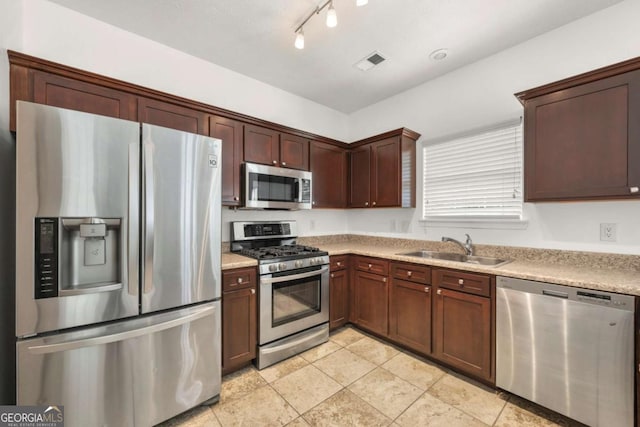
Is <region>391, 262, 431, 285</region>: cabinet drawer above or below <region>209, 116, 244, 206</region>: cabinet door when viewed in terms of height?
below

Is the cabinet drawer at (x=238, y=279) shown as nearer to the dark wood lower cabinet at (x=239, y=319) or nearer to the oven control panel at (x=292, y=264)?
the dark wood lower cabinet at (x=239, y=319)

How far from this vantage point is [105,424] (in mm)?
1452

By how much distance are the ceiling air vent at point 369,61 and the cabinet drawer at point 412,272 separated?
2052 mm

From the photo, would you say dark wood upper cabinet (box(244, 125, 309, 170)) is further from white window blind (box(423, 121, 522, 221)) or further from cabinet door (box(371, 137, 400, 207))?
white window blind (box(423, 121, 522, 221))

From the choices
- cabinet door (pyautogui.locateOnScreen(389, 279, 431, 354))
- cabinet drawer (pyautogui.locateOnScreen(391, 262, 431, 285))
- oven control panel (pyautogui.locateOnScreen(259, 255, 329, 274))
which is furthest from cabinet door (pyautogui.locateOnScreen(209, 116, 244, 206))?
cabinet door (pyautogui.locateOnScreen(389, 279, 431, 354))

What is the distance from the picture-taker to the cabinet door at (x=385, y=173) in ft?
10.0

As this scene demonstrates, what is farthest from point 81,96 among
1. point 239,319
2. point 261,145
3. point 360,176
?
point 360,176

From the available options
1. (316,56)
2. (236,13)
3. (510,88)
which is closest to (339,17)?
(316,56)

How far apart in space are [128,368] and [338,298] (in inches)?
77.0

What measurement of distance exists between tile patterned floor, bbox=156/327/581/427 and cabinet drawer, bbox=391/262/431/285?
75cm

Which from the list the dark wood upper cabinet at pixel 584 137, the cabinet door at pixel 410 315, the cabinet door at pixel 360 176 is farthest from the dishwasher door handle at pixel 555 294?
the cabinet door at pixel 360 176

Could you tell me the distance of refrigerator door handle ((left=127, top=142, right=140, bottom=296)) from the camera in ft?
5.03

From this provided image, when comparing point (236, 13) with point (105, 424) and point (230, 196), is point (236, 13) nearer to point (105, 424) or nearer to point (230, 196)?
point (230, 196)

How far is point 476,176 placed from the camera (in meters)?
2.71
